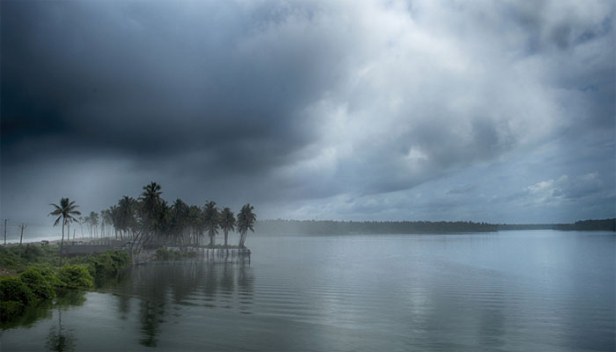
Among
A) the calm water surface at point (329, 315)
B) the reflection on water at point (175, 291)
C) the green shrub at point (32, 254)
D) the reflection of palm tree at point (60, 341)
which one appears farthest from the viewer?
the green shrub at point (32, 254)

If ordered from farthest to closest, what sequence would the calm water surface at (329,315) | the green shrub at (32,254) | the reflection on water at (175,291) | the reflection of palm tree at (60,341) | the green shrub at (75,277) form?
the green shrub at (32,254), the green shrub at (75,277), the reflection on water at (175,291), the calm water surface at (329,315), the reflection of palm tree at (60,341)

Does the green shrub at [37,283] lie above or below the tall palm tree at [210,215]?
below

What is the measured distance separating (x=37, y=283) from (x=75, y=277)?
36.3 feet

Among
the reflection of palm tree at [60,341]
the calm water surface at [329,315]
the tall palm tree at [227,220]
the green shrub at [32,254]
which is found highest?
the tall palm tree at [227,220]

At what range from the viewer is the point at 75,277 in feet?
175

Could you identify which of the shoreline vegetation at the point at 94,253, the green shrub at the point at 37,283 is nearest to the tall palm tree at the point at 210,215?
the shoreline vegetation at the point at 94,253

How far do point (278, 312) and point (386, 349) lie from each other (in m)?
16.0

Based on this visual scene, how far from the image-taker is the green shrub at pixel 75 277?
171ft

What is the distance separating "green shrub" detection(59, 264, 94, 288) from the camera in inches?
2051

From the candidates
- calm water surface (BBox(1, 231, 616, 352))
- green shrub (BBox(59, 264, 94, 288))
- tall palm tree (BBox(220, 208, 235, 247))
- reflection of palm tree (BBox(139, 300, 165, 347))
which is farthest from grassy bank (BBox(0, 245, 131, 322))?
tall palm tree (BBox(220, 208, 235, 247))

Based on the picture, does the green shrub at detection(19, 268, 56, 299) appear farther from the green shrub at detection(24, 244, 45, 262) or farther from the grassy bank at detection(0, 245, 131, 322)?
the green shrub at detection(24, 244, 45, 262)

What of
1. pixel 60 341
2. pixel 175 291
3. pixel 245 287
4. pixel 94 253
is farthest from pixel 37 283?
pixel 94 253

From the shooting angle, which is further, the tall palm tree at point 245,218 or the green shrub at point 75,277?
the tall palm tree at point 245,218

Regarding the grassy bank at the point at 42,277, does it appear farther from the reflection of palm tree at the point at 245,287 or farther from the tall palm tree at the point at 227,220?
the tall palm tree at the point at 227,220
